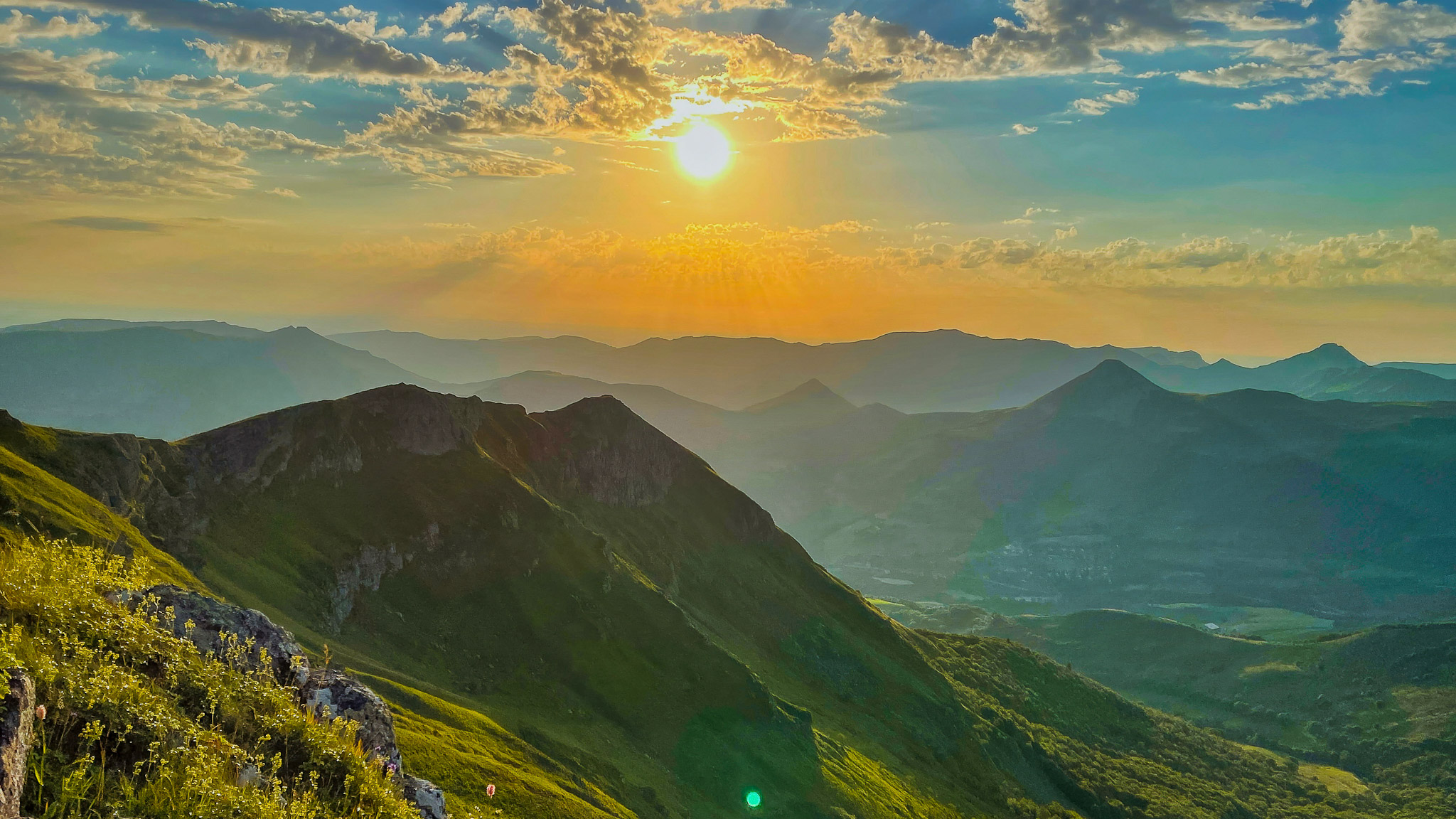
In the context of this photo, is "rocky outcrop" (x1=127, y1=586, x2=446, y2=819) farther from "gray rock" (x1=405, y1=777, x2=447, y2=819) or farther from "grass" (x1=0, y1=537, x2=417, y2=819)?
"grass" (x1=0, y1=537, x2=417, y2=819)

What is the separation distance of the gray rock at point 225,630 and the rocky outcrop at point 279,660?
0.02 metres

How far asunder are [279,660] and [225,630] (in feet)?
6.08

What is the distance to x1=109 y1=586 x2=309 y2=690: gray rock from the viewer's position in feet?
72.6

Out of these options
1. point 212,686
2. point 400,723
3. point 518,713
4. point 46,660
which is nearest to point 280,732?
point 212,686

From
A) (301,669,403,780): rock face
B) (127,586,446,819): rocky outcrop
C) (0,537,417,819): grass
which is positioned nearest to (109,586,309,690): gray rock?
(127,586,446,819): rocky outcrop

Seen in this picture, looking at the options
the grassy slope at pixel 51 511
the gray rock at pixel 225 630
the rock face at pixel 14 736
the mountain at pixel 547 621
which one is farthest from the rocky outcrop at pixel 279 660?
the grassy slope at pixel 51 511

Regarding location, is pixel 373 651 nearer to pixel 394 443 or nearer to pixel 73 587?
pixel 394 443

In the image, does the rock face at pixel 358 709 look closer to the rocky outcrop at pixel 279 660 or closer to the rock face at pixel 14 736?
the rocky outcrop at pixel 279 660

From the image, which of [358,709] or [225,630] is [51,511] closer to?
[225,630]

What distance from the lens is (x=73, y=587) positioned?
1917 centimetres

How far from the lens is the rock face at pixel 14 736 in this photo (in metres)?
13.8

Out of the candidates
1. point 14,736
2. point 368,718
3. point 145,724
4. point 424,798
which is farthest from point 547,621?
point 14,736

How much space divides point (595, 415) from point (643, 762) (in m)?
99.6

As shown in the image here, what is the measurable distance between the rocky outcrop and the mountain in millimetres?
21480
